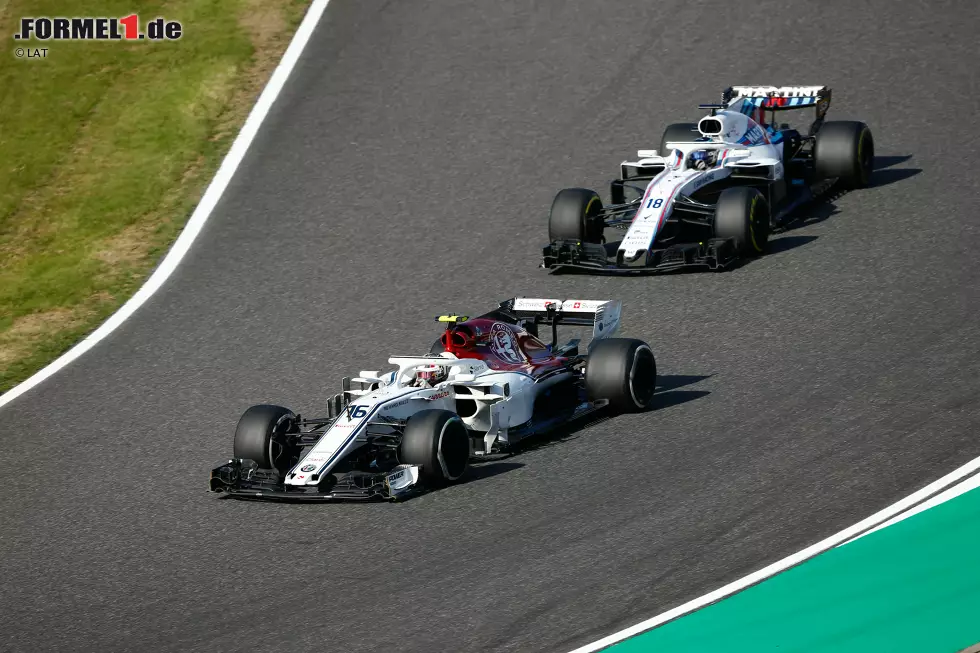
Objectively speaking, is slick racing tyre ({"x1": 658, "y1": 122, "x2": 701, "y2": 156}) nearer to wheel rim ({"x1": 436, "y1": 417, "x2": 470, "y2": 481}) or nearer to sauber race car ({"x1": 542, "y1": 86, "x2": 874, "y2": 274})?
sauber race car ({"x1": 542, "y1": 86, "x2": 874, "y2": 274})

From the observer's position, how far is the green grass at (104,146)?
20.6 meters

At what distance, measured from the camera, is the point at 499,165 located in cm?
2247

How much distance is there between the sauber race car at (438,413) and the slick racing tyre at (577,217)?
3.94 m

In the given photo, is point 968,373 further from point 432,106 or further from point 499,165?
point 432,106

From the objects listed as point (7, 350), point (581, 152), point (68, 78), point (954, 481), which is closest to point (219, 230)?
point (7, 350)

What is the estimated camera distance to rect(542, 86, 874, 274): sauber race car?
60.3 ft

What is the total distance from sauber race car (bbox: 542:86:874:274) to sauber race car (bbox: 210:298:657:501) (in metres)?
3.35

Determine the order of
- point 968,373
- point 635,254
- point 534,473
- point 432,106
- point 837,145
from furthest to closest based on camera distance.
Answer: point 432,106
point 837,145
point 635,254
point 968,373
point 534,473

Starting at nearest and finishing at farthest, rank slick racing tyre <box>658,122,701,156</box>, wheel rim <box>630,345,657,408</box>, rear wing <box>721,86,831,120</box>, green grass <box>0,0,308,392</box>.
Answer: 1. wheel rim <box>630,345,657,408</box>
2. green grass <box>0,0,308,392</box>
3. rear wing <box>721,86,831,120</box>
4. slick racing tyre <box>658,122,701,156</box>

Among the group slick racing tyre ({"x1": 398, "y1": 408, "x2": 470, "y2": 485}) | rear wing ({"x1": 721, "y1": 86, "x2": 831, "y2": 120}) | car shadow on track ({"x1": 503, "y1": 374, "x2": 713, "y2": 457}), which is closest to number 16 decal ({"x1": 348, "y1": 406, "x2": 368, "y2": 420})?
slick racing tyre ({"x1": 398, "y1": 408, "x2": 470, "y2": 485})

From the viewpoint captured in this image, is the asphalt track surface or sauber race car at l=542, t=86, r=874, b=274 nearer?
the asphalt track surface

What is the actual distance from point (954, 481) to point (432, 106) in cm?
1421

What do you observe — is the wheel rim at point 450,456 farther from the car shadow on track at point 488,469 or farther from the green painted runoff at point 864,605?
the green painted runoff at point 864,605

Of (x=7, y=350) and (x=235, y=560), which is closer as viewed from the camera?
(x=235, y=560)
